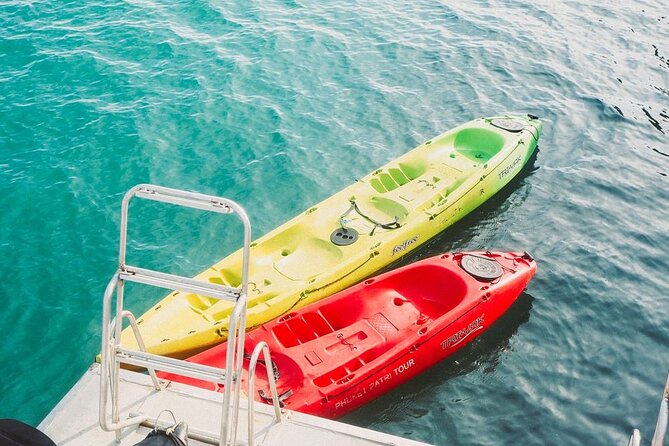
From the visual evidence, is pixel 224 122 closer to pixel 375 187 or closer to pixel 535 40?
pixel 375 187

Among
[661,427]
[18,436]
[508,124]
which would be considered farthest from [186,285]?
[508,124]

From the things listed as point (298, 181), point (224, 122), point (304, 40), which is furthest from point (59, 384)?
point (304, 40)

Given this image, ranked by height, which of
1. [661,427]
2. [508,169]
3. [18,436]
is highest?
[661,427]

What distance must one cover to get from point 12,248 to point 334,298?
644 cm

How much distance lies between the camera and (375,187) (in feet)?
39.0

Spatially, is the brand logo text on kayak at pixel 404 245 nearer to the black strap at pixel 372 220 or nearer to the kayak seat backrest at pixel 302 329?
the black strap at pixel 372 220

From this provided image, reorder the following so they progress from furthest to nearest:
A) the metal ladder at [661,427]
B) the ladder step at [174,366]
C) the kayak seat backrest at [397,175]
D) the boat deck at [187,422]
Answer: the kayak seat backrest at [397,175]
the boat deck at [187,422]
the ladder step at [174,366]
the metal ladder at [661,427]

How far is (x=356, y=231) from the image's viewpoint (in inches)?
422

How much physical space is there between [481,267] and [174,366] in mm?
6420

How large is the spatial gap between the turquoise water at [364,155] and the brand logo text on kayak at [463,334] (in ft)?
1.48

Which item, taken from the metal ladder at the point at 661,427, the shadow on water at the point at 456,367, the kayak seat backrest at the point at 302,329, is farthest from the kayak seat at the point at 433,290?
the metal ladder at the point at 661,427

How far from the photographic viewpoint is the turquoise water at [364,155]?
920cm

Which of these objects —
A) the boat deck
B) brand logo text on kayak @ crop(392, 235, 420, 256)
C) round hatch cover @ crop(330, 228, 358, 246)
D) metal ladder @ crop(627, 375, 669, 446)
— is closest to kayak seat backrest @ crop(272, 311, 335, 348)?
round hatch cover @ crop(330, 228, 358, 246)

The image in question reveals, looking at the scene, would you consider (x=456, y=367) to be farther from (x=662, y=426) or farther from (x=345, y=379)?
(x=662, y=426)
